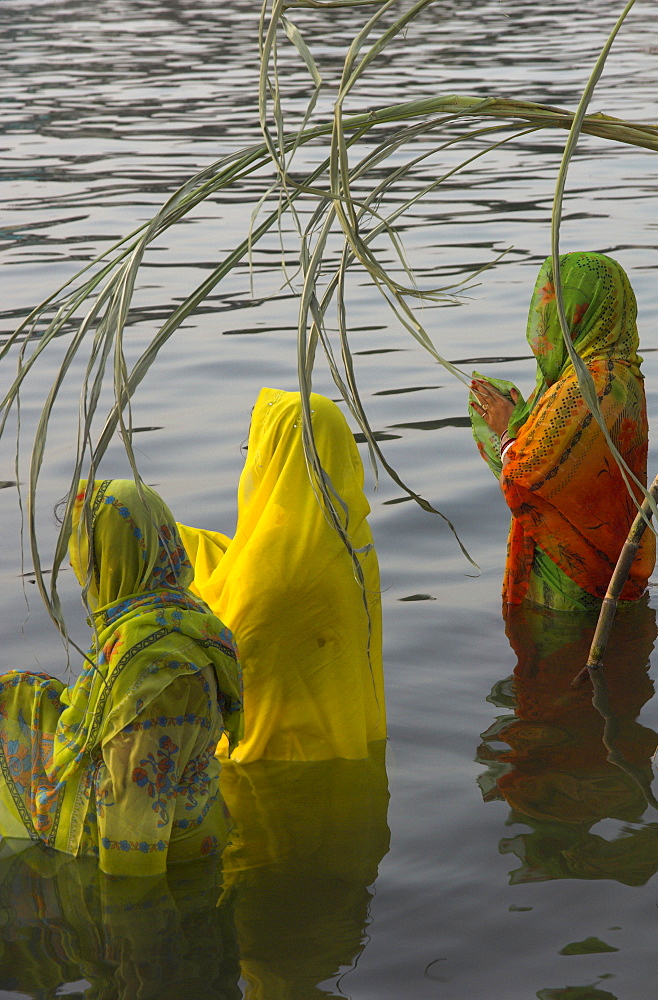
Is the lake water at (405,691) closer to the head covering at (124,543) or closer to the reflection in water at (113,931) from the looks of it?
the reflection in water at (113,931)

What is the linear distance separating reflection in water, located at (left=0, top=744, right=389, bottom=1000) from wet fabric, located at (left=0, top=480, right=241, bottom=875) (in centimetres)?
13

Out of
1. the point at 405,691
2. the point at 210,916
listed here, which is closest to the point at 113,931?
the point at 210,916

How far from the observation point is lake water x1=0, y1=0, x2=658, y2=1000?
2.72 m

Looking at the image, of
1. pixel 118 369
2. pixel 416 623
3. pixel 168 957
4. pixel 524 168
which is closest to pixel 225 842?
pixel 168 957

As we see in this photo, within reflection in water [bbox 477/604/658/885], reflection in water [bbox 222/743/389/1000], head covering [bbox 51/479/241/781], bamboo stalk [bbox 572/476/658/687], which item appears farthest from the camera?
bamboo stalk [bbox 572/476/658/687]

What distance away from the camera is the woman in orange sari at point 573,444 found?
410 cm

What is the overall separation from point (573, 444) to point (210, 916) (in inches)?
81.8

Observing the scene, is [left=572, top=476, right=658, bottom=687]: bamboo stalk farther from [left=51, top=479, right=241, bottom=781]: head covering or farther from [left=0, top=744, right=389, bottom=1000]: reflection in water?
[left=51, top=479, right=241, bottom=781]: head covering

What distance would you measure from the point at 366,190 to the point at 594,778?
8.46 meters

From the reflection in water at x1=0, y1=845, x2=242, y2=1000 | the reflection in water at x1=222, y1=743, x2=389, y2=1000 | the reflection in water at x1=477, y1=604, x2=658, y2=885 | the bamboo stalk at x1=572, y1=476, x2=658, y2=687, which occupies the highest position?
the bamboo stalk at x1=572, y1=476, x2=658, y2=687

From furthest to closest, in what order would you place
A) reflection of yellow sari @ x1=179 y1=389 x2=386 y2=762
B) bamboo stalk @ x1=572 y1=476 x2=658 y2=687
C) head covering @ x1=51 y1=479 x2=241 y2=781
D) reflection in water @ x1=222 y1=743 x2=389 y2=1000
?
bamboo stalk @ x1=572 y1=476 x2=658 y2=687, reflection of yellow sari @ x1=179 y1=389 x2=386 y2=762, reflection in water @ x1=222 y1=743 x2=389 y2=1000, head covering @ x1=51 y1=479 x2=241 y2=781

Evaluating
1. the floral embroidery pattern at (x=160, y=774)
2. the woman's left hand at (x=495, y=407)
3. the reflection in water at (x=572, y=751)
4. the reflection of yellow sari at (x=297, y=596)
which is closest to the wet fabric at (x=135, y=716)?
the floral embroidery pattern at (x=160, y=774)

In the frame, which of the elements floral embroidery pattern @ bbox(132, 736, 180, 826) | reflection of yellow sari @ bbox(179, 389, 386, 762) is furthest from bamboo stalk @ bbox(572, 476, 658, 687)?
floral embroidery pattern @ bbox(132, 736, 180, 826)

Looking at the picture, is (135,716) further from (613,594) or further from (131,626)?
(613,594)
